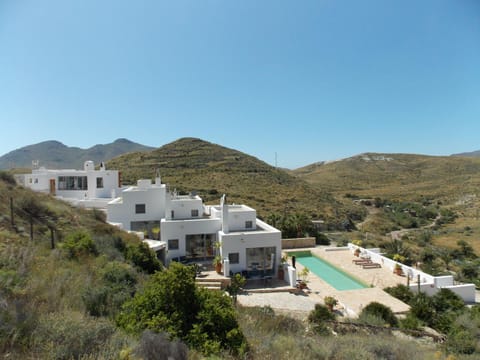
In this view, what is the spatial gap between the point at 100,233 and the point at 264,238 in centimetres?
815

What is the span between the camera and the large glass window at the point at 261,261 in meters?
15.7

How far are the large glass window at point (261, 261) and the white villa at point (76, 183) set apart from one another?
1494 cm

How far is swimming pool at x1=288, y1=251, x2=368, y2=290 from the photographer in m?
16.0

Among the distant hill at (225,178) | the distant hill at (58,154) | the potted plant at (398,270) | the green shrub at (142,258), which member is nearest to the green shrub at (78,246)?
the green shrub at (142,258)

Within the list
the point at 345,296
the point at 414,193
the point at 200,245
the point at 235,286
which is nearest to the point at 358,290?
the point at 345,296

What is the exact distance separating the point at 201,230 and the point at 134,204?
5423mm

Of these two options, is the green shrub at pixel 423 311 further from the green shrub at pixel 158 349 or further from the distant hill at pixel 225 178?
the distant hill at pixel 225 178

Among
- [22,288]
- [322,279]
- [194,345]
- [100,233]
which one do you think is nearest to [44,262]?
[22,288]

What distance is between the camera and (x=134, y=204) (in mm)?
19328

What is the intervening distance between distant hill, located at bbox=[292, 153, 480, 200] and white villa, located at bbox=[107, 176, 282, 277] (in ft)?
161

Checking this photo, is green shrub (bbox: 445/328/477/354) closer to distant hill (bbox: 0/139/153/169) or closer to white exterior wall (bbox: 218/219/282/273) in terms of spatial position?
white exterior wall (bbox: 218/219/282/273)

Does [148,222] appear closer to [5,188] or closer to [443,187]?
[5,188]

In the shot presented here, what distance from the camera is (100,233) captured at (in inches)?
532

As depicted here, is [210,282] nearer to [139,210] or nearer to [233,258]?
[233,258]
